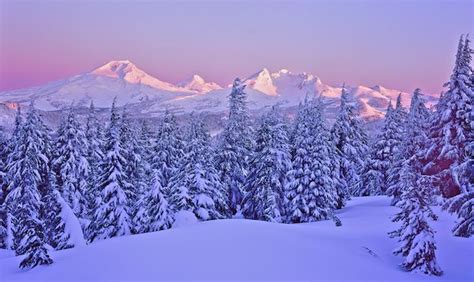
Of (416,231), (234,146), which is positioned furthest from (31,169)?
(416,231)

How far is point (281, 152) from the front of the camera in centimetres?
3847

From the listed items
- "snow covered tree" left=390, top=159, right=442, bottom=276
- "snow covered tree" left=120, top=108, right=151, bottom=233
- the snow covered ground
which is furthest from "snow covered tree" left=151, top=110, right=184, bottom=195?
"snow covered tree" left=390, top=159, right=442, bottom=276

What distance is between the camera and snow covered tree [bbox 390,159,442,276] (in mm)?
17844

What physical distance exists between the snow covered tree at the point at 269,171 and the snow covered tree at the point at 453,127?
600 inches

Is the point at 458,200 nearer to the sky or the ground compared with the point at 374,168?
nearer to the sky

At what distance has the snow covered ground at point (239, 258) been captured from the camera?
15.1 m

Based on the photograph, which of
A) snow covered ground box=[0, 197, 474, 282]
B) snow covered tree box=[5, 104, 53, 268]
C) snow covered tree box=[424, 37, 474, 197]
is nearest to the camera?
snow covered ground box=[0, 197, 474, 282]

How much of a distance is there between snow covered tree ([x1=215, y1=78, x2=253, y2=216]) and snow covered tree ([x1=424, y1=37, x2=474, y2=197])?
19.6 m

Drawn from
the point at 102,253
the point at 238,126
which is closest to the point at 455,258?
the point at 102,253

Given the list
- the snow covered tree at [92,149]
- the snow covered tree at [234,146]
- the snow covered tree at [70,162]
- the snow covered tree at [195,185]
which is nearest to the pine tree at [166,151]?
the snow covered tree at [234,146]

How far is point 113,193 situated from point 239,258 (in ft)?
64.3

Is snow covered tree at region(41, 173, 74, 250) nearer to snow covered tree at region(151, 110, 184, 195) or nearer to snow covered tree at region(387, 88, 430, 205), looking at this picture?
snow covered tree at region(151, 110, 184, 195)

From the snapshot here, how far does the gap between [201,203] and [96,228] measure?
8546 mm

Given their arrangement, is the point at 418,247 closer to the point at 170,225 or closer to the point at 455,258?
the point at 455,258
